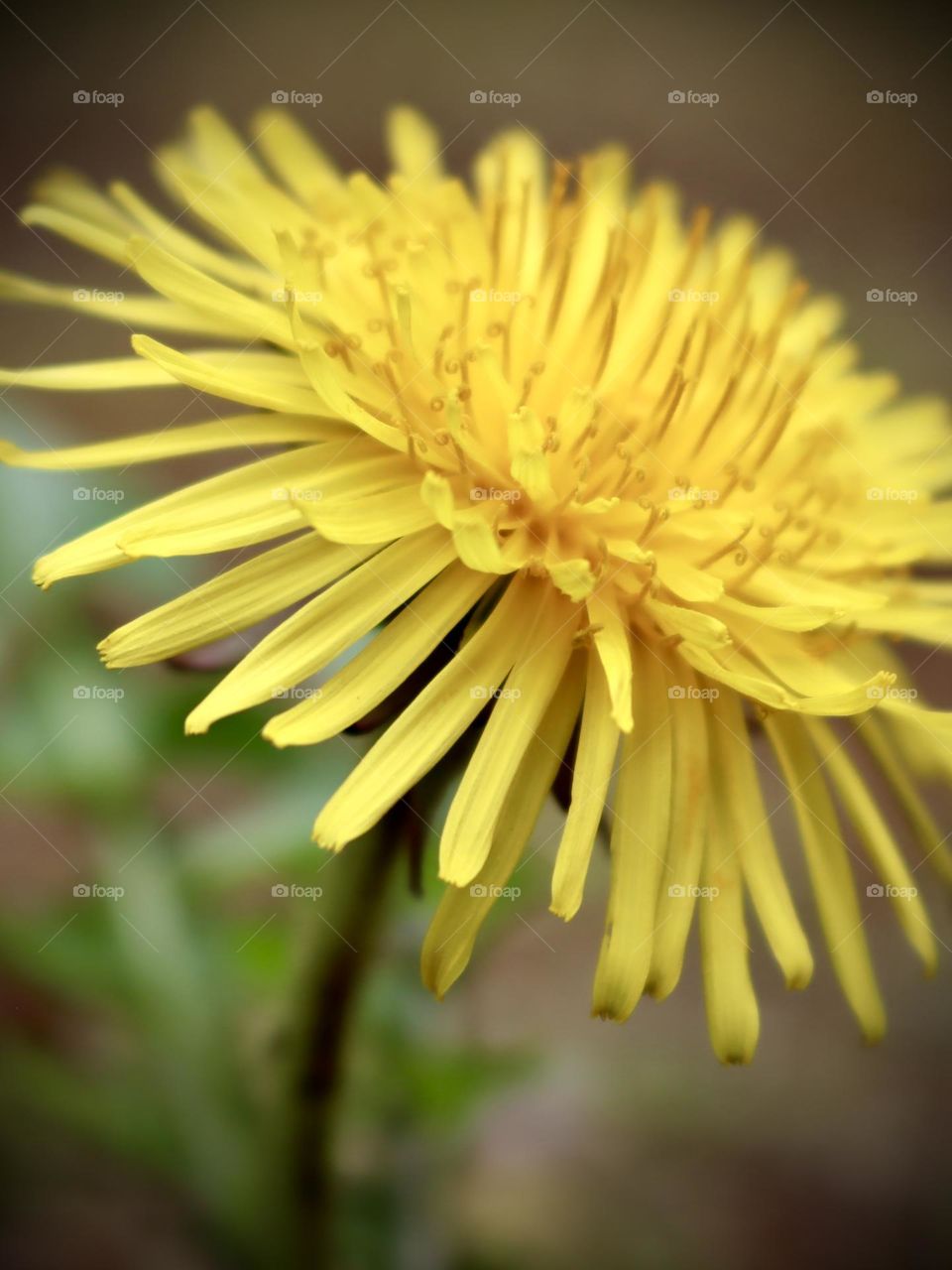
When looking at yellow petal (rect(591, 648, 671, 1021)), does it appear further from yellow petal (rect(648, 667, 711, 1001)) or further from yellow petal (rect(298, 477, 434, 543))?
yellow petal (rect(298, 477, 434, 543))

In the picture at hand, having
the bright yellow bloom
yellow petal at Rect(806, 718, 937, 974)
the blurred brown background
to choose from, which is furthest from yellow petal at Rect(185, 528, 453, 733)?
the blurred brown background

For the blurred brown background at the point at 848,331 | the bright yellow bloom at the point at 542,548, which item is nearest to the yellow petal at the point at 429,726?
the bright yellow bloom at the point at 542,548

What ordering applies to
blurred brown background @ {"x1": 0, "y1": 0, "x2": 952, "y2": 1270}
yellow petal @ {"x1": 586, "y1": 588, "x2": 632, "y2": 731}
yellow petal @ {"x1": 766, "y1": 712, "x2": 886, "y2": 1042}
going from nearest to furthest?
1. yellow petal @ {"x1": 586, "y1": 588, "x2": 632, "y2": 731}
2. yellow petal @ {"x1": 766, "y1": 712, "x2": 886, "y2": 1042}
3. blurred brown background @ {"x1": 0, "y1": 0, "x2": 952, "y2": 1270}

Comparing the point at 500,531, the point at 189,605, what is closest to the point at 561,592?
the point at 500,531

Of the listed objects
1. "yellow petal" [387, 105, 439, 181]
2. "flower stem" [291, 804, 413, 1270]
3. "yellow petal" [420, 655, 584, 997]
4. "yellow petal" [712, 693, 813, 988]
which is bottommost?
"flower stem" [291, 804, 413, 1270]

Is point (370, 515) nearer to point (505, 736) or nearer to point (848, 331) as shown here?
point (505, 736)

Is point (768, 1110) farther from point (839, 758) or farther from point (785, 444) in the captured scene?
point (785, 444)
